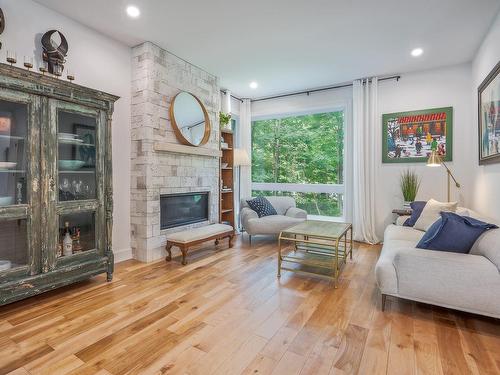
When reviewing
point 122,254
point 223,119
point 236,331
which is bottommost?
point 236,331

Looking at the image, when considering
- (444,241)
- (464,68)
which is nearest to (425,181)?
(464,68)

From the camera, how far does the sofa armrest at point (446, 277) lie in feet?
6.36

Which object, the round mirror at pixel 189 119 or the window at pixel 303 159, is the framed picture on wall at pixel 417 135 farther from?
the round mirror at pixel 189 119

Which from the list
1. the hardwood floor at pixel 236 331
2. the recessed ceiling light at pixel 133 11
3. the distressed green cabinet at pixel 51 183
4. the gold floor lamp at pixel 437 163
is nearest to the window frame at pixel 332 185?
the gold floor lamp at pixel 437 163

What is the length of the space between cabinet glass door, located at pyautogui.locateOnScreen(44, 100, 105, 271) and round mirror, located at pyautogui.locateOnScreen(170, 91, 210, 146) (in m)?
1.19

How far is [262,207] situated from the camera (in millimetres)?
4863

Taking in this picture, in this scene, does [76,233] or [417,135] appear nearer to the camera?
[76,233]

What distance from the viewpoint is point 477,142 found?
369 centimetres

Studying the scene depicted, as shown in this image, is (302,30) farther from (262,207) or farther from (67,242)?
(67,242)

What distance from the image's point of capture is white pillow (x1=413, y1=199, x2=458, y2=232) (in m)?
3.37

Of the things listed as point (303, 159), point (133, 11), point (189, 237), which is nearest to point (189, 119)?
Answer: point (133, 11)

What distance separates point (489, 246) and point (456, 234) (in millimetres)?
210

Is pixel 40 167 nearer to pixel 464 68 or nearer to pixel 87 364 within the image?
pixel 87 364

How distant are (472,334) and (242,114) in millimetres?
5020
